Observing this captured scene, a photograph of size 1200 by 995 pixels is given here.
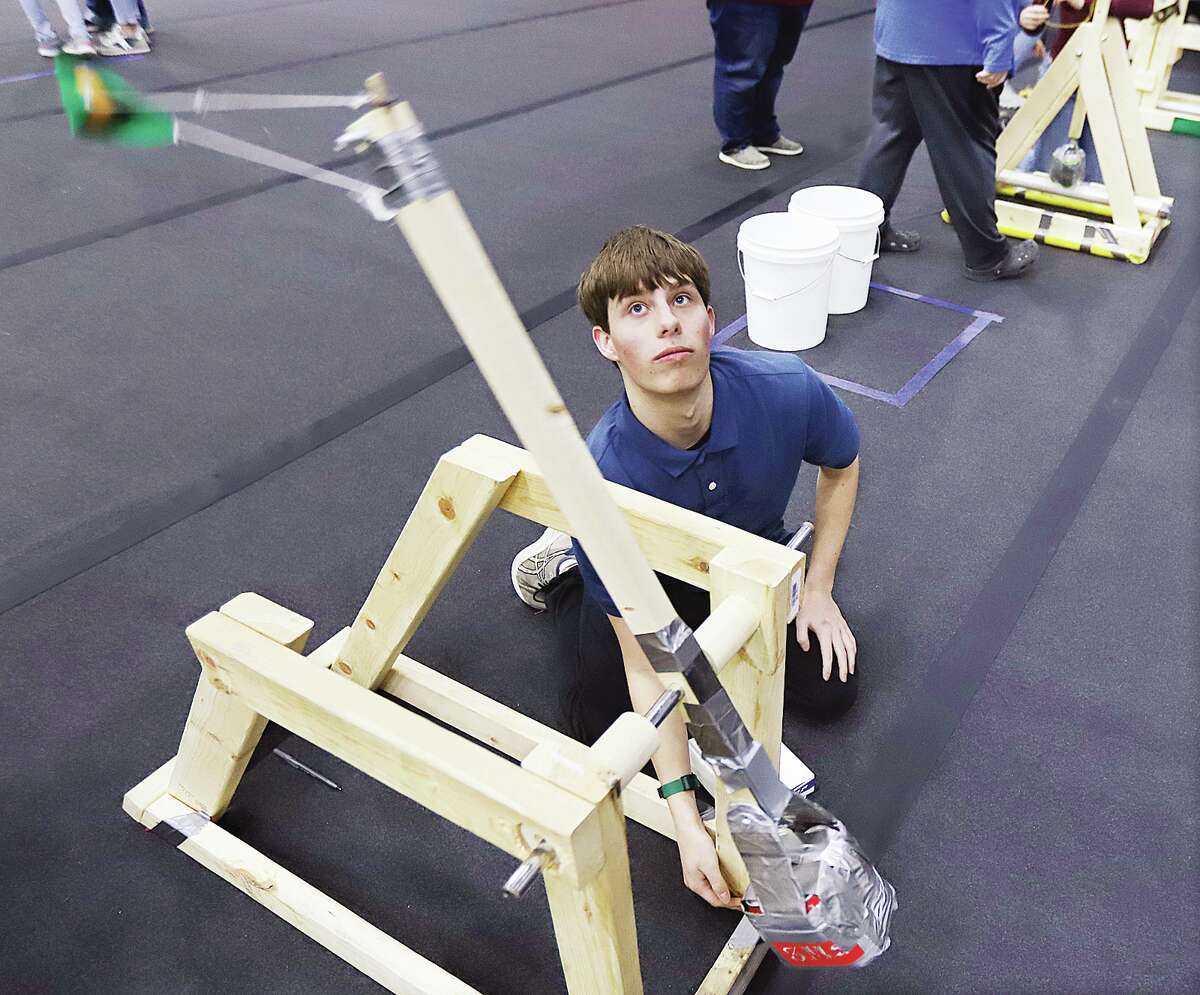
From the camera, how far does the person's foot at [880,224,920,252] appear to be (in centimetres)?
380

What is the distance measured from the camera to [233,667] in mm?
1416

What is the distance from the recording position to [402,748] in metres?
1.19

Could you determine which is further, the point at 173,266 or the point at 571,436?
the point at 173,266

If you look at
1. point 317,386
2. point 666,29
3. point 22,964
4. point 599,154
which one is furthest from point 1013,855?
point 666,29

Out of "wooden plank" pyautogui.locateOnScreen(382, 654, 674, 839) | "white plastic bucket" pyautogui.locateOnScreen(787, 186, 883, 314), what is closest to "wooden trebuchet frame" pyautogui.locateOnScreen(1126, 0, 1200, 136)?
Result: "white plastic bucket" pyautogui.locateOnScreen(787, 186, 883, 314)

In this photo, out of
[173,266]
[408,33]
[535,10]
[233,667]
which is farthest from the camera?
[535,10]

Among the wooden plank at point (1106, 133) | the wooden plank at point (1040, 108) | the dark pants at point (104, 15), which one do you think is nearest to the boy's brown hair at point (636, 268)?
the wooden plank at point (1040, 108)

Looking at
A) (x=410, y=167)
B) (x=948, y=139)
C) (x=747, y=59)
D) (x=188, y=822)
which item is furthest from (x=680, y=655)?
(x=747, y=59)

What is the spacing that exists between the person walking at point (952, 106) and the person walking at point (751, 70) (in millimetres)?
973

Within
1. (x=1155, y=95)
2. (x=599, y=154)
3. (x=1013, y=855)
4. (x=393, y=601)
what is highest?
(x=393, y=601)

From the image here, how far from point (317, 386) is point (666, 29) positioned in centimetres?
486

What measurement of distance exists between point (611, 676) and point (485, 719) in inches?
9.6

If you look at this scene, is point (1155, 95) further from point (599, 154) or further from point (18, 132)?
point (18, 132)

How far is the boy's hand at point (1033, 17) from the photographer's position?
11.0 feet
